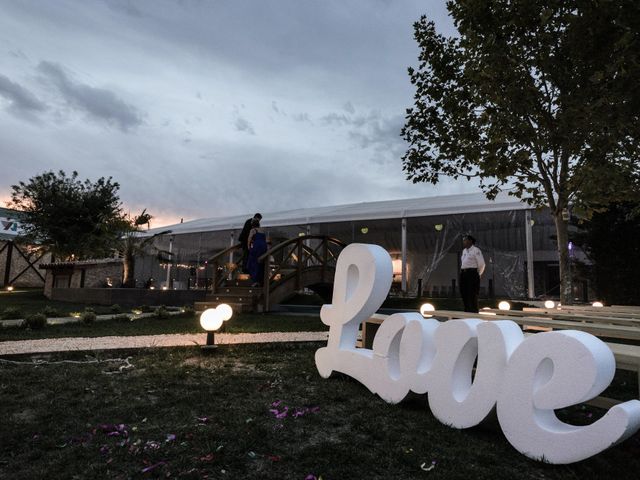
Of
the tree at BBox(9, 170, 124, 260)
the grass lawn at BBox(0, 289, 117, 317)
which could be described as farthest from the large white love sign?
the tree at BBox(9, 170, 124, 260)

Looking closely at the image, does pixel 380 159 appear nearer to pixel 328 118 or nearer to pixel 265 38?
pixel 328 118

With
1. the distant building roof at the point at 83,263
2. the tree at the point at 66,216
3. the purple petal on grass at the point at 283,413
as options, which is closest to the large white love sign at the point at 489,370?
the purple petal on grass at the point at 283,413

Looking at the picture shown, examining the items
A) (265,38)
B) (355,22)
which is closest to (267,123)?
(265,38)

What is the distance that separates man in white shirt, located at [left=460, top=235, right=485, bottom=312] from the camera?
6.80 m

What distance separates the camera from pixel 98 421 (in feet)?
8.12

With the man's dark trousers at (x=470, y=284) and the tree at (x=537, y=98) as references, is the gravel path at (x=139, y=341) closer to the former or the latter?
the man's dark trousers at (x=470, y=284)

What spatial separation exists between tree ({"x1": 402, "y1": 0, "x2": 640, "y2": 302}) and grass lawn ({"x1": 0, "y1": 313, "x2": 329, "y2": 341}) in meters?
4.08

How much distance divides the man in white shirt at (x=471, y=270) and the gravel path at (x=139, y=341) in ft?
8.56

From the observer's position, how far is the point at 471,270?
271 inches

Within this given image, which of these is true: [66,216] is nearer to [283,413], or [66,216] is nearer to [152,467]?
[283,413]

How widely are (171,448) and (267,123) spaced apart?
16.7 meters

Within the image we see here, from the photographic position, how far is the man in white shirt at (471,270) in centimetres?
680

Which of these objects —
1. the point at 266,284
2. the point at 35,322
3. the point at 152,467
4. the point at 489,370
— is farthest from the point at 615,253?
the point at 35,322

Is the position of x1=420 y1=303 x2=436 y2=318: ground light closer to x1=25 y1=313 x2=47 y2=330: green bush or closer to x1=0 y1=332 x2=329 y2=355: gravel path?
x1=0 y1=332 x2=329 y2=355: gravel path
